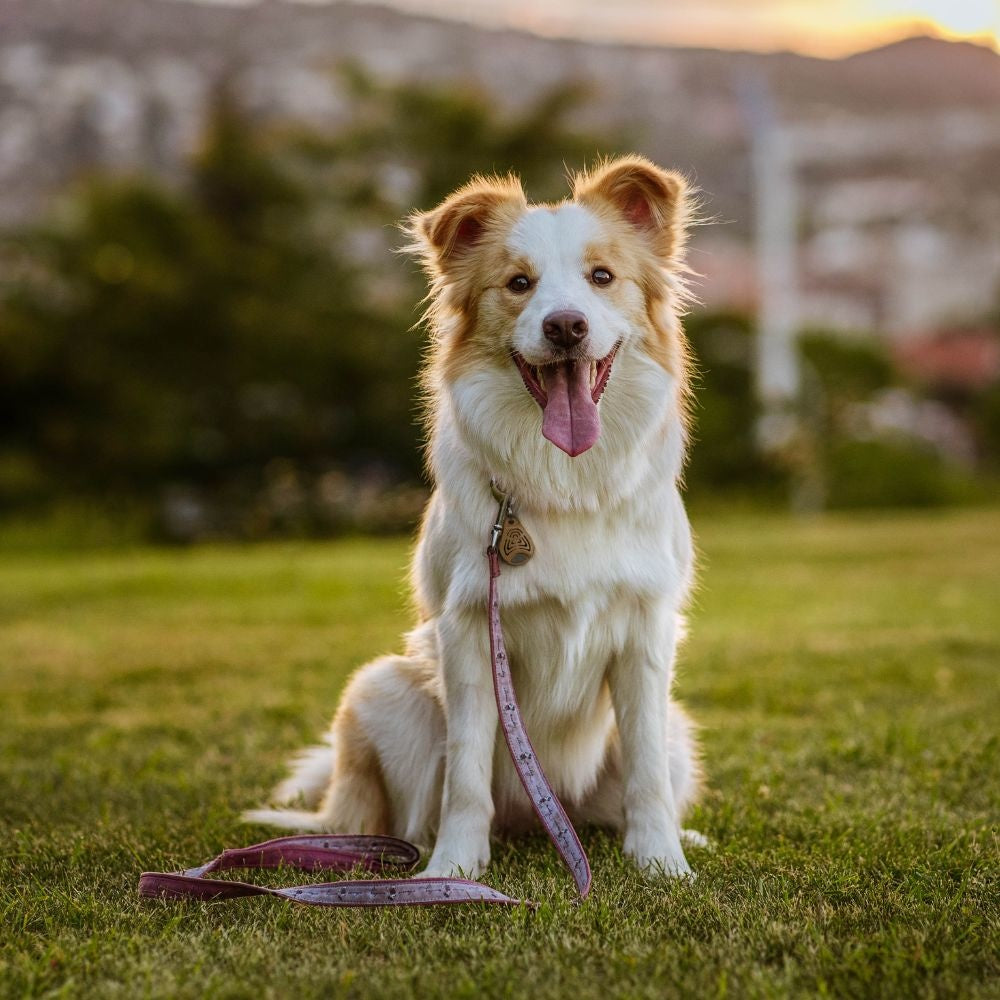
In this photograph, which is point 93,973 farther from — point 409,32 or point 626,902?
point 409,32

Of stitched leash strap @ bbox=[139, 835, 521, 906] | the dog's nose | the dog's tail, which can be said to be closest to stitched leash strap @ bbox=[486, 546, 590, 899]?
stitched leash strap @ bbox=[139, 835, 521, 906]

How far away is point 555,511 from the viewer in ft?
9.91

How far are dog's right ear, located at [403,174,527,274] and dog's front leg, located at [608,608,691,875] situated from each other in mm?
1144

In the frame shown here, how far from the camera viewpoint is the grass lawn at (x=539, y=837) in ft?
7.58

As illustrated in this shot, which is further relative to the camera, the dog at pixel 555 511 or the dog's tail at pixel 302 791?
the dog's tail at pixel 302 791

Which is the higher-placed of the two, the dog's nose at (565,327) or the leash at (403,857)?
the dog's nose at (565,327)

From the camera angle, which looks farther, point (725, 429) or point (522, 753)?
point (725, 429)

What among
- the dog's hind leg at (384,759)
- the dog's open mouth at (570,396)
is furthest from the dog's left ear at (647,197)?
the dog's hind leg at (384,759)

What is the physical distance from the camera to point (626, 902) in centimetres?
269

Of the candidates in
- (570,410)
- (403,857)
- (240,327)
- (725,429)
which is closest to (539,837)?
(403,857)

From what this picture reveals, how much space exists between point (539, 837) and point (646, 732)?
513 mm

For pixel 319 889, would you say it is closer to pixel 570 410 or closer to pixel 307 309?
pixel 570 410

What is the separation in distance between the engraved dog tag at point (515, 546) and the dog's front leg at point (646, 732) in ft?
1.18

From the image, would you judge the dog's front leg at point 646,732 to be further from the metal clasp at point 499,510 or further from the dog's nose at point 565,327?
the dog's nose at point 565,327
